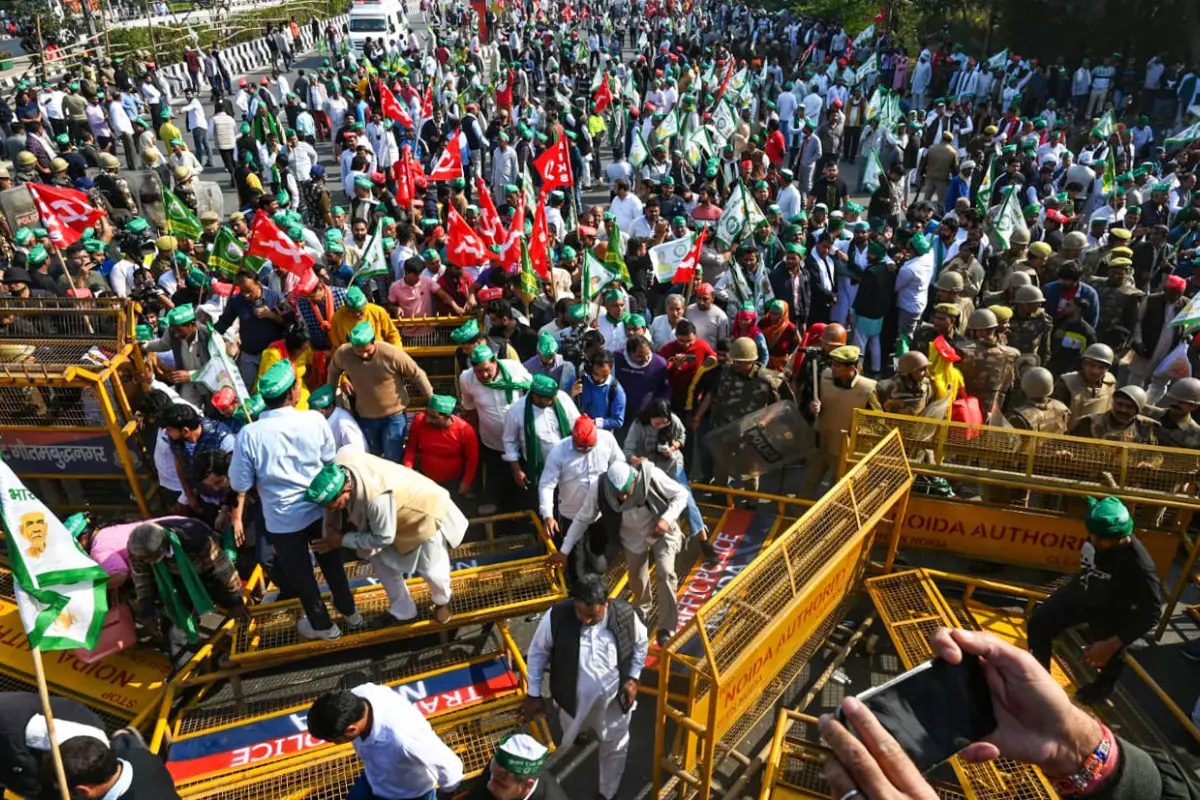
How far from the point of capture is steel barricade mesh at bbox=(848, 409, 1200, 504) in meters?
5.55

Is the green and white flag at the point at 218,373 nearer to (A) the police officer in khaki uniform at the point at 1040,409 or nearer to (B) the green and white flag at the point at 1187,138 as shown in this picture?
(A) the police officer in khaki uniform at the point at 1040,409

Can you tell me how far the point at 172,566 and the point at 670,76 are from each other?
879 inches

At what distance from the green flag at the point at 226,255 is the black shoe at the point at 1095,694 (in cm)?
863

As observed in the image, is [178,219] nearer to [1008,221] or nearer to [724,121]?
[1008,221]

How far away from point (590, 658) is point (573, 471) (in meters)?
1.64

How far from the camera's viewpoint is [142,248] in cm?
1041

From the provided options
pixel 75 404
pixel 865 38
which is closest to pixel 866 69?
pixel 865 38

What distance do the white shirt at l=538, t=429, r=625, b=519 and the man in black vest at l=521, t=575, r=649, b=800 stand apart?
135 cm

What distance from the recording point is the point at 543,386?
6168 mm

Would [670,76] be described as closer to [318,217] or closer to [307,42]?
[318,217]

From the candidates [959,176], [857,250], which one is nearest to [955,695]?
[857,250]

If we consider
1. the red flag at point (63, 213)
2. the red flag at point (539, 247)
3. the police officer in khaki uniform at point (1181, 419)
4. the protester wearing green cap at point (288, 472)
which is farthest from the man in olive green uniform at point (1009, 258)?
Answer: the red flag at point (63, 213)

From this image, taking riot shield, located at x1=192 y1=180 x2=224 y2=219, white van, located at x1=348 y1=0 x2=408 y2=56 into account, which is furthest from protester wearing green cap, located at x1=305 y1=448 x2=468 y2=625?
white van, located at x1=348 y1=0 x2=408 y2=56

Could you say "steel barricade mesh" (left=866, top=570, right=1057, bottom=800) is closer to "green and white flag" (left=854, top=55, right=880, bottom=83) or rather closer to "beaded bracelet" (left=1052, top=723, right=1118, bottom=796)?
"beaded bracelet" (left=1052, top=723, right=1118, bottom=796)
